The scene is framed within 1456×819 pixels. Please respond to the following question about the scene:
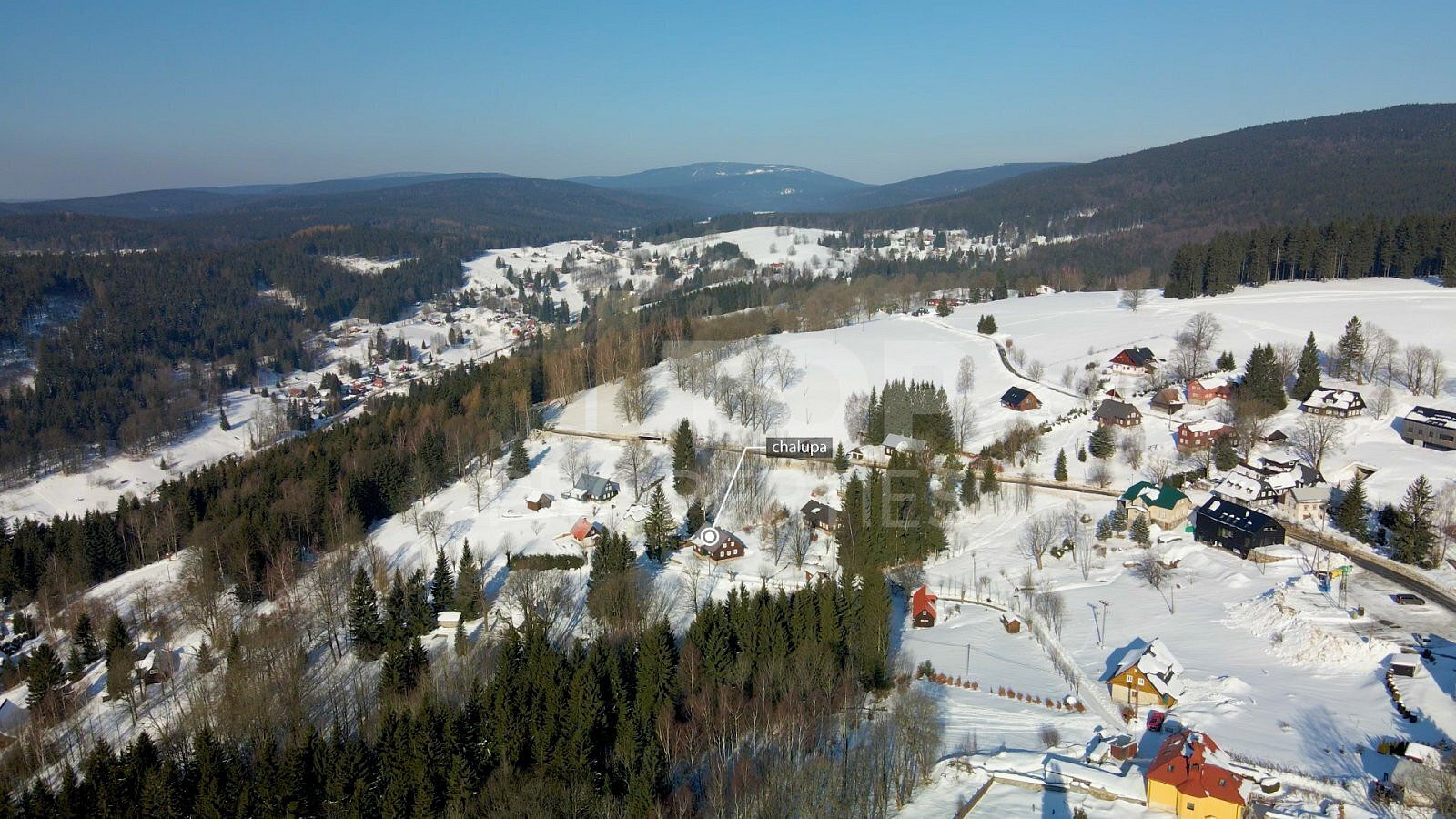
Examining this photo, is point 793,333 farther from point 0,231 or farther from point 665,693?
point 0,231

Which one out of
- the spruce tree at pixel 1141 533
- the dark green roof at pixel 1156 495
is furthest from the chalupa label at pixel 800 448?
the spruce tree at pixel 1141 533

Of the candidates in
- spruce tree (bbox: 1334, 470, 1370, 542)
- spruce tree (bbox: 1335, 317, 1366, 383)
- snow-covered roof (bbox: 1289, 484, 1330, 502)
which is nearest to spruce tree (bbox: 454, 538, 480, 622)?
snow-covered roof (bbox: 1289, 484, 1330, 502)

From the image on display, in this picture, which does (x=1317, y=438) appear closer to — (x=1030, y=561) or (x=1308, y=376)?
(x=1308, y=376)

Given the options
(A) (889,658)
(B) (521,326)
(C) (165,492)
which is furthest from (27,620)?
(B) (521,326)

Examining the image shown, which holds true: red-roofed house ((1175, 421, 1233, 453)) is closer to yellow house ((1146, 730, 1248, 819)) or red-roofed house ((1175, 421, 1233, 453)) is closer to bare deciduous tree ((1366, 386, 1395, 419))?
bare deciduous tree ((1366, 386, 1395, 419))

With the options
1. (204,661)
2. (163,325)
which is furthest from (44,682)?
(163,325)

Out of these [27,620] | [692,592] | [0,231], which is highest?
[0,231]
